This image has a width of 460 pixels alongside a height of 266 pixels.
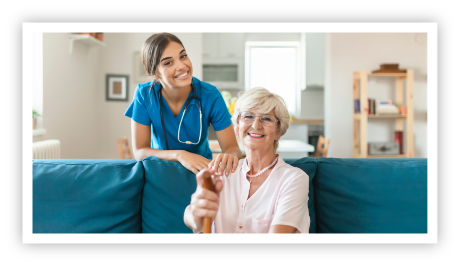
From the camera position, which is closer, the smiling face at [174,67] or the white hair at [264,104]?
the white hair at [264,104]

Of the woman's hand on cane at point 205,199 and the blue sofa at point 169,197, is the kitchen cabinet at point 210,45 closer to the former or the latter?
the blue sofa at point 169,197

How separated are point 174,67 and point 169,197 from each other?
54 centimetres

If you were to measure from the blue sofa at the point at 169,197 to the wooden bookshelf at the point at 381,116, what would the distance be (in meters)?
2.84

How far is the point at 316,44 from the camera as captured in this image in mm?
5387

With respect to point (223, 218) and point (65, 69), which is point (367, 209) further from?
point (65, 69)

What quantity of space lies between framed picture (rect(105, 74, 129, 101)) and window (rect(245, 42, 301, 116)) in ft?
6.69

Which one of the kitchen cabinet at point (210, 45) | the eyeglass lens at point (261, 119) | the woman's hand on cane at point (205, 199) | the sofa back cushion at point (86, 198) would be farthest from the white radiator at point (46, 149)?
the kitchen cabinet at point (210, 45)

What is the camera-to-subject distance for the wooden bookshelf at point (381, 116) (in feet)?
12.9

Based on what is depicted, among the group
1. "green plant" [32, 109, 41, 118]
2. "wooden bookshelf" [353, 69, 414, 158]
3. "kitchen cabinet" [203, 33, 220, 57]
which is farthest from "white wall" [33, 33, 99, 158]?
"wooden bookshelf" [353, 69, 414, 158]

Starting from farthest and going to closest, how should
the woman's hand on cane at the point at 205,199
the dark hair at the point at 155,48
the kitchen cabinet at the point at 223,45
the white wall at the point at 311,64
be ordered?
the kitchen cabinet at the point at 223,45 < the white wall at the point at 311,64 < the dark hair at the point at 155,48 < the woman's hand on cane at the point at 205,199

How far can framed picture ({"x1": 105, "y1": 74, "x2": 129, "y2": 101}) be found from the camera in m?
4.50

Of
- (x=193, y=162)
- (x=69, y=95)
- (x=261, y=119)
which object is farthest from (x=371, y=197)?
(x=69, y=95)

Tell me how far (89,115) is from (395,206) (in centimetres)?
378

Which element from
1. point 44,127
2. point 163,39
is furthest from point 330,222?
point 44,127
